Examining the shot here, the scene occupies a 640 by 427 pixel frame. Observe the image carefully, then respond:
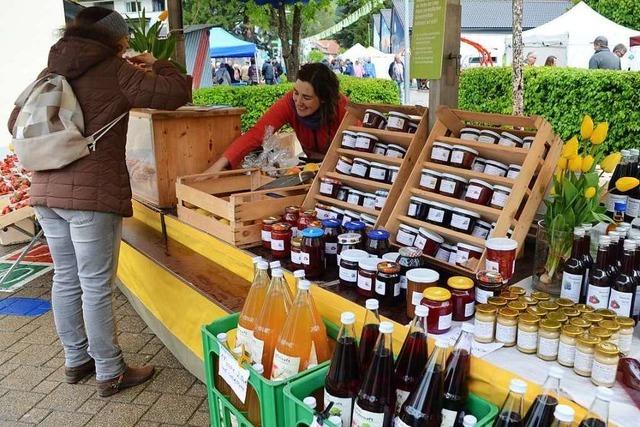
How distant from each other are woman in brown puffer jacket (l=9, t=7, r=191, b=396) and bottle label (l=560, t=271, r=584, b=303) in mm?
1853

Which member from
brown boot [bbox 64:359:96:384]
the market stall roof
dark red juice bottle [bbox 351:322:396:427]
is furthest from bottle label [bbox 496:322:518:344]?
the market stall roof

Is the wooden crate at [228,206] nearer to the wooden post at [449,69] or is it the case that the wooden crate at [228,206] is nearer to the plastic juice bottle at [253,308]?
the plastic juice bottle at [253,308]

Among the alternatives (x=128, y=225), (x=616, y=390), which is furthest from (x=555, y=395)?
(x=128, y=225)

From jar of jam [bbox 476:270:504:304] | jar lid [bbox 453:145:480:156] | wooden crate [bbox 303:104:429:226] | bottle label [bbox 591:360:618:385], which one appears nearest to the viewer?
bottle label [bbox 591:360:618:385]

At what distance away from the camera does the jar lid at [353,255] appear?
1.89 metres

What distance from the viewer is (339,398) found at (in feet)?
4.81

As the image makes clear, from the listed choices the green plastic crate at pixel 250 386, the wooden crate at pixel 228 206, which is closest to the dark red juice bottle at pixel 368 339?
the green plastic crate at pixel 250 386

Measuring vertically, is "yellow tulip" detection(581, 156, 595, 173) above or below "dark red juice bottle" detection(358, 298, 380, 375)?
above

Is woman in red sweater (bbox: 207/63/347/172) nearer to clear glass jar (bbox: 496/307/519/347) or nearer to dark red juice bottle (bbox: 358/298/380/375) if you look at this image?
dark red juice bottle (bbox: 358/298/380/375)

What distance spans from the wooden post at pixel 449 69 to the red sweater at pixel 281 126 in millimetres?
985

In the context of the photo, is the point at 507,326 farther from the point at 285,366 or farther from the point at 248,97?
the point at 248,97

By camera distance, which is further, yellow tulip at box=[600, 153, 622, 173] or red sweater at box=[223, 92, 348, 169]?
red sweater at box=[223, 92, 348, 169]

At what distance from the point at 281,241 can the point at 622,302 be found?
1.26m

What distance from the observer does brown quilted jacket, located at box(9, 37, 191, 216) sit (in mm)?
2418
